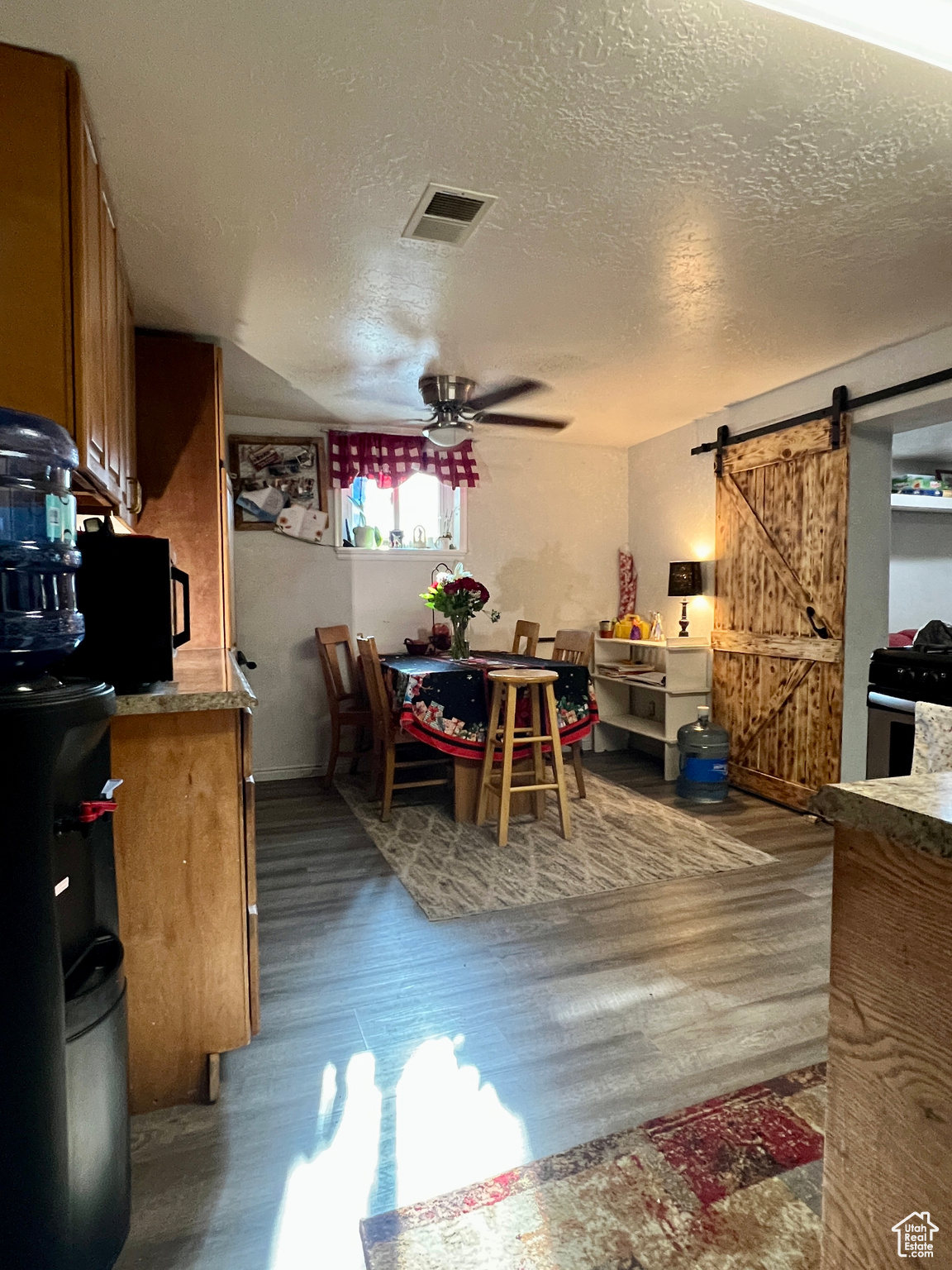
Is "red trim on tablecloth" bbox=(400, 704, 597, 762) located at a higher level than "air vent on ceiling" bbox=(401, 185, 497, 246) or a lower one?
lower

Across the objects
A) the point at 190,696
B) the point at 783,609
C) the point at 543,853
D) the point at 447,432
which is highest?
the point at 447,432

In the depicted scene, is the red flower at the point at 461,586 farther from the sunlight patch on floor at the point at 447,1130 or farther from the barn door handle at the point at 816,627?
the sunlight patch on floor at the point at 447,1130

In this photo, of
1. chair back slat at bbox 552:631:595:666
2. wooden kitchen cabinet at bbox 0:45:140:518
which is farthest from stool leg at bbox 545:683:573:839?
wooden kitchen cabinet at bbox 0:45:140:518

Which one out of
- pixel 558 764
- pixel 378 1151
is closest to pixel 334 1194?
pixel 378 1151

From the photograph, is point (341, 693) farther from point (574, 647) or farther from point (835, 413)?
point (835, 413)

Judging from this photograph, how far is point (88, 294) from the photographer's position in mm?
1610

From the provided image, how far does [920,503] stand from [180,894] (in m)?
6.03

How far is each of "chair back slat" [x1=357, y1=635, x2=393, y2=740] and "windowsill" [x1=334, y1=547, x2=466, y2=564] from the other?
1083 mm

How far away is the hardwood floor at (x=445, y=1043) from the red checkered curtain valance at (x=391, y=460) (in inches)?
111

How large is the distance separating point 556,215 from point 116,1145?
257 cm

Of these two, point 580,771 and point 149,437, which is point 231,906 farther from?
point 580,771

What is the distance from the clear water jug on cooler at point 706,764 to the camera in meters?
4.14

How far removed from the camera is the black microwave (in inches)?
66.5

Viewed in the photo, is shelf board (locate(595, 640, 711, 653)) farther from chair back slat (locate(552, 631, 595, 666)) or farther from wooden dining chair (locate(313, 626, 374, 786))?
wooden dining chair (locate(313, 626, 374, 786))
